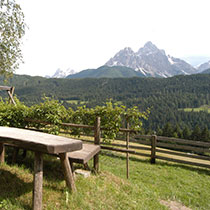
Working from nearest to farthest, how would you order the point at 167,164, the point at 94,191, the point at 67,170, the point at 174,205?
1. the point at 67,170
2. the point at 94,191
3. the point at 174,205
4. the point at 167,164

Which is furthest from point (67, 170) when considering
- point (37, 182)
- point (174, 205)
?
point (174, 205)

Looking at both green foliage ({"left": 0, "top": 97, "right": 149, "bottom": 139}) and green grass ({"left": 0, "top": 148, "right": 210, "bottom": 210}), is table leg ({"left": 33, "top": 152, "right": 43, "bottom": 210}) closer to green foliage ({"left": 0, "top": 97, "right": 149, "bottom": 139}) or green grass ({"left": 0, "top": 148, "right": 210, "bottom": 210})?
green grass ({"left": 0, "top": 148, "right": 210, "bottom": 210})

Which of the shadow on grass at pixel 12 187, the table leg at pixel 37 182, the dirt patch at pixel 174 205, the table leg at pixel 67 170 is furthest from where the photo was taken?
the dirt patch at pixel 174 205

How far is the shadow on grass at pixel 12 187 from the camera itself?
Result: 11.0 ft

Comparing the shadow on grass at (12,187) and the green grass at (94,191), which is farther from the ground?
the shadow on grass at (12,187)

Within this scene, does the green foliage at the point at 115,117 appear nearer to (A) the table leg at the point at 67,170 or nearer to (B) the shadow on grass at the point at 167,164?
(A) the table leg at the point at 67,170

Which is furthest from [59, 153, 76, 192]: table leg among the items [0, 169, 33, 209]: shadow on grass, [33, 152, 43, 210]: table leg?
[0, 169, 33, 209]: shadow on grass

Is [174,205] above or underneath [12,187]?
underneath

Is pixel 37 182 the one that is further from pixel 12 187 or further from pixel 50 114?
pixel 50 114

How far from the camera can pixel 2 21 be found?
1315 cm

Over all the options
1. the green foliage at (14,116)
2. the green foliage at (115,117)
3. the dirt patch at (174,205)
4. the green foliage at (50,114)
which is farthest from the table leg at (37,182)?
the green foliage at (14,116)

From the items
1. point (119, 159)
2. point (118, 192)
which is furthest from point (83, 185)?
point (119, 159)

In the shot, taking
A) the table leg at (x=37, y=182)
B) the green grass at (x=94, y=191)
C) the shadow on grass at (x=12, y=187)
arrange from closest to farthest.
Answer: the table leg at (x=37, y=182)
the shadow on grass at (x=12, y=187)
the green grass at (x=94, y=191)

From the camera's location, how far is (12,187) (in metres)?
3.65
